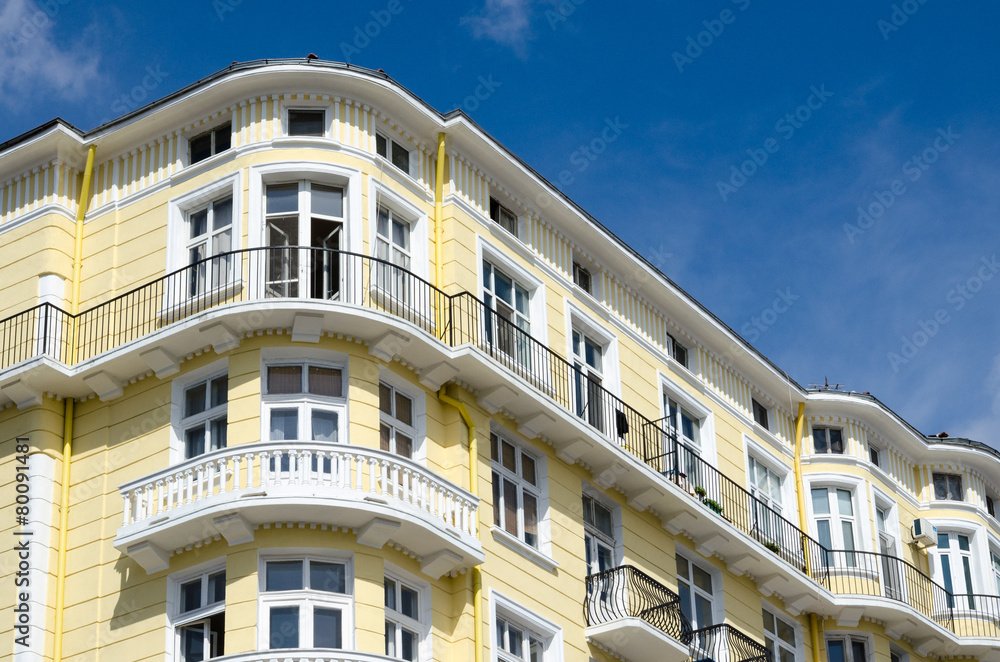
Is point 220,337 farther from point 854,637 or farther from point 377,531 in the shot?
point 854,637

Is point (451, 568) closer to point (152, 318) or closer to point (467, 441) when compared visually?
point (467, 441)

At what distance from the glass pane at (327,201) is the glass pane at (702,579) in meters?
10.7

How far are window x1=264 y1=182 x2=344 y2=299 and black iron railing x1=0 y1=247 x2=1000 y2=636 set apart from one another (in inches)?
0.9

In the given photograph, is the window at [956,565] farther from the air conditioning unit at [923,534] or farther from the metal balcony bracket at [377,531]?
the metal balcony bracket at [377,531]

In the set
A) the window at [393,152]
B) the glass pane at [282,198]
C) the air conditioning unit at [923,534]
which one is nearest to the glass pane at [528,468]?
the window at [393,152]

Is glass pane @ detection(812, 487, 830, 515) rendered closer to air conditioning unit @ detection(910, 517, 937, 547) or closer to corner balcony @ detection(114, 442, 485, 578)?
air conditioning unit @ detection(910, 517, 937, 547)

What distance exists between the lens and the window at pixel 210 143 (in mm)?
33812

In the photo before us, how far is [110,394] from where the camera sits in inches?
1270

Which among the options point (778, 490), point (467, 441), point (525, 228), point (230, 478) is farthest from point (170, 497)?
point (778, 490)

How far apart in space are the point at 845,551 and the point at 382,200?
46.2 ft

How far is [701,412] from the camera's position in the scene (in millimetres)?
40344

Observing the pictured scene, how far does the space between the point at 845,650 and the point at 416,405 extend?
44.7 ft

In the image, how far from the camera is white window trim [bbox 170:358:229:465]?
102 feet

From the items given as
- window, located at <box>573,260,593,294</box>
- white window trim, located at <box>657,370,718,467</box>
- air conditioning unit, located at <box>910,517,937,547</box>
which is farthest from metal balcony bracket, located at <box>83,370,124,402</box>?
air conditioning unit, located at <box>910,517,937,547</box>
